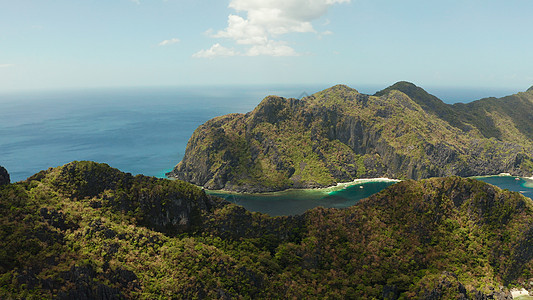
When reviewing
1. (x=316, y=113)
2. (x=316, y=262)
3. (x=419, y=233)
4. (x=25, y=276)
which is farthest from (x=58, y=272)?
(x=316, y=113)

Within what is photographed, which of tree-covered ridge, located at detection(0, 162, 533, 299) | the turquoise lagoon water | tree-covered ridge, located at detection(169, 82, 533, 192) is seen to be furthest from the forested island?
tree-covered ridge, located at detection(169, 82, 533, 192)

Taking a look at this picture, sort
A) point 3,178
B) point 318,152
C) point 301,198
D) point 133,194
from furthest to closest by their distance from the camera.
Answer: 1. point 318,152
2. point 301,198
3. point 133,194
4. point 3,178

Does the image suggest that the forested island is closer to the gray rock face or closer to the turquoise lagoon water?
the gray rock face

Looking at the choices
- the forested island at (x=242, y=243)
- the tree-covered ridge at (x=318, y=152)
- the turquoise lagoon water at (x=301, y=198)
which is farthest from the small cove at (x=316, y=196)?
the forested island at (x=242, y=243)

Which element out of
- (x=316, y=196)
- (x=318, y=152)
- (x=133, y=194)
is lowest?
(x=316, y=196)

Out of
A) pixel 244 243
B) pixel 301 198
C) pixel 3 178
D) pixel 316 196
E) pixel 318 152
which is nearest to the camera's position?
pixel 3 178

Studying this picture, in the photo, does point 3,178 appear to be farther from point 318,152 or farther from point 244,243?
point 318,152

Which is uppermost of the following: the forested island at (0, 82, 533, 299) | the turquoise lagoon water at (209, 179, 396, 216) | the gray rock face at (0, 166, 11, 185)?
the gray rock face at (0, 166, 11, 185)

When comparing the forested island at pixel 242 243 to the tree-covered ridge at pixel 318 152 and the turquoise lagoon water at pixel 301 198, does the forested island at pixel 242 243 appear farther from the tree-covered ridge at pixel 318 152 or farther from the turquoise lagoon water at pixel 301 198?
the tree-covered ridge at pixel 318 152

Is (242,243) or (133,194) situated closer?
(133,194)

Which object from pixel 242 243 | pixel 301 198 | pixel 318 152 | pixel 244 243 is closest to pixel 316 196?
pixel 301 198
